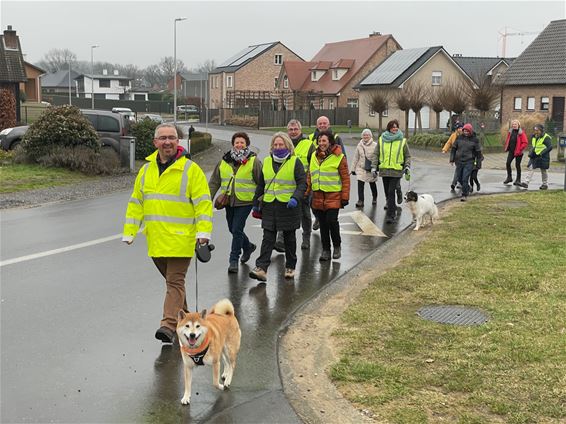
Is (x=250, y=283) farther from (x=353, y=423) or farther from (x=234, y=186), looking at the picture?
(x=353, y=423)

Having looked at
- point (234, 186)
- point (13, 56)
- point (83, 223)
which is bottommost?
point (83, 223)

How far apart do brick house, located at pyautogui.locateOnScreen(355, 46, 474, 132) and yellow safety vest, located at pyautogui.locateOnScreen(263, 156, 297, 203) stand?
169 ft

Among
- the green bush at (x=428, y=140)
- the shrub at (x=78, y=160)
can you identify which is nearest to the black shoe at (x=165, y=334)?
the shrub at (x=78, y=160)

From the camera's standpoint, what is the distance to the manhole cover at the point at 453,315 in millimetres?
7305

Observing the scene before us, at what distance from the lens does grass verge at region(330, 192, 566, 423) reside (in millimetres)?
5234

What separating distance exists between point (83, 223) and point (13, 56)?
108ft

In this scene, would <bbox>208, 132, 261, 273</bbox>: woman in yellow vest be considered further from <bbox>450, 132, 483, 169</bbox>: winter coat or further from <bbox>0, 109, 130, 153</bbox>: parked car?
<bbox>0, 109, 130, 153</bbox>: parked car

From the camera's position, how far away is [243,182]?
9.28 meters

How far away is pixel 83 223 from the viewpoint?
13.5 m

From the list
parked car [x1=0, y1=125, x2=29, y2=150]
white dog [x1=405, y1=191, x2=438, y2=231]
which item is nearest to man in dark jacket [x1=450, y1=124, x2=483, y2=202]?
white dog [x1=405, y1=191, x2=438, y2=231]

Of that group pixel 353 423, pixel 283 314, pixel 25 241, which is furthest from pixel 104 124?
pixel 353 423

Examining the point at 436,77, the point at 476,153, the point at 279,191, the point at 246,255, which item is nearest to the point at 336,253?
the point at 246,255

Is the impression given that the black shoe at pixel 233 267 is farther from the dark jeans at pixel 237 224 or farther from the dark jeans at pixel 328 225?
the dark jeans at pixel 328 225

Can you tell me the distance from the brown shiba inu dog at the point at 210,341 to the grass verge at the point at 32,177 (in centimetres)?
1339
